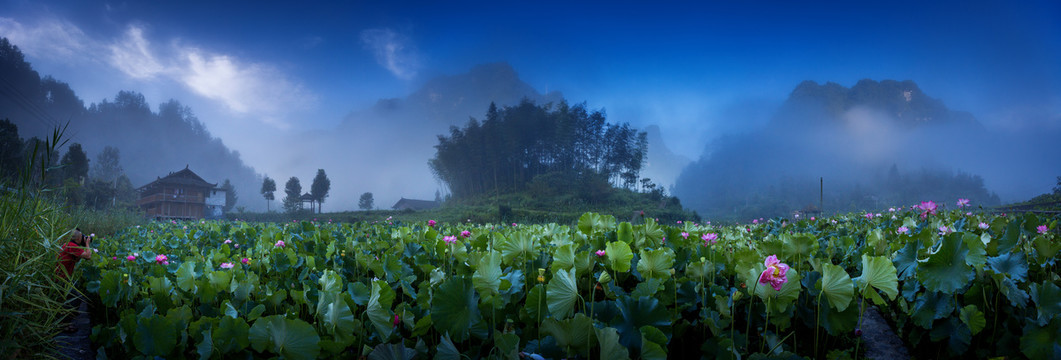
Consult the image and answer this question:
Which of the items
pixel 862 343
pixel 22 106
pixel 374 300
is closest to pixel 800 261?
pixel 862 343

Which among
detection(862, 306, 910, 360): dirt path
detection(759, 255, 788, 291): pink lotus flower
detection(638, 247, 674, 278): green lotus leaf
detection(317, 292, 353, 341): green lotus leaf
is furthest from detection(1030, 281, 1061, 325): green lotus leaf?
detection(317, 292, 353, 341): green lotus leaf

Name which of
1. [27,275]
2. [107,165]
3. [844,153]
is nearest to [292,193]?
[107,165]

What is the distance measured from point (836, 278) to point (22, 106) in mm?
86384

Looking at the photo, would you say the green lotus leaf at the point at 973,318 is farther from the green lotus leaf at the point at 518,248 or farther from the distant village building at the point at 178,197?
the distant village building at the point at 178,197

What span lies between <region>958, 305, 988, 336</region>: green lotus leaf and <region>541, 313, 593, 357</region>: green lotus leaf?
4.41 ft

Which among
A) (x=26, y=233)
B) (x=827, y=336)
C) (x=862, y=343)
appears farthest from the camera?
(x=26, y=233)

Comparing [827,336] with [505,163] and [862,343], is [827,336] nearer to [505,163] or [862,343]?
[862,343]

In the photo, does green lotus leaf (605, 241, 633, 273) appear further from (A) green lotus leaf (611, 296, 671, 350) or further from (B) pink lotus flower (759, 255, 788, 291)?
(B) pink lotus flower (759, 255, 788, 291)

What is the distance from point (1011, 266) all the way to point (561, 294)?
5.76 ft

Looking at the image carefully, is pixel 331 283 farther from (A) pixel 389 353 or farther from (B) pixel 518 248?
(B) pixel 518 248

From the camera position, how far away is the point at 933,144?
243ft

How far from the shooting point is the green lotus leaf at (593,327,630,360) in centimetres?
101

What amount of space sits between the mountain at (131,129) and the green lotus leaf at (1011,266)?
238 ft

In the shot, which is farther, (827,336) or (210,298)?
(210,298)
